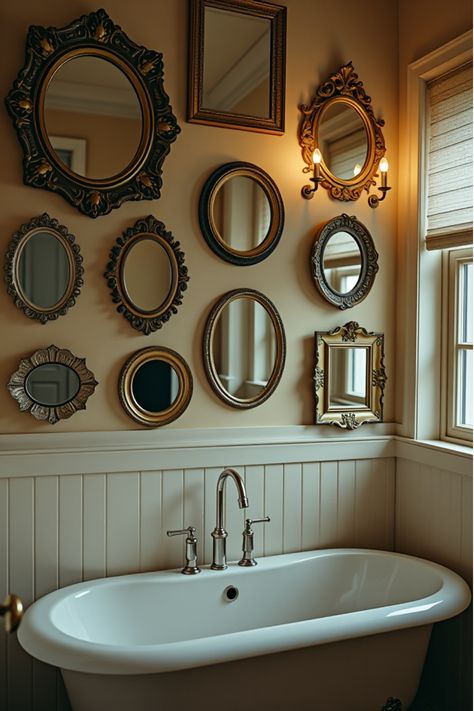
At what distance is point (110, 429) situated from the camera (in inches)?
100

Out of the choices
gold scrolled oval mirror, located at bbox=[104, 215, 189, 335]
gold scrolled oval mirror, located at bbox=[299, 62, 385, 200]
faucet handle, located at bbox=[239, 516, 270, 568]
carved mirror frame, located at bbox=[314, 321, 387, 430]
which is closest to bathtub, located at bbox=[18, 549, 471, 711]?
faucet handle, located at bbox=[239, 516, 270, 568]

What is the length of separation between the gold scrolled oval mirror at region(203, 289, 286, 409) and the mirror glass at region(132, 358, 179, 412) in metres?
0.14

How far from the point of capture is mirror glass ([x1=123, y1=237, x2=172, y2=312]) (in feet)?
8.39

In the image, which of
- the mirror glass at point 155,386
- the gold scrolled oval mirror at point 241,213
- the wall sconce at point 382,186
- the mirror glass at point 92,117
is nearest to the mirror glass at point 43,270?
the mirror glass at point 92,117

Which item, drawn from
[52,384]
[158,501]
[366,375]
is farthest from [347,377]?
[52,384]

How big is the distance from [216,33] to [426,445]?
1.71 m

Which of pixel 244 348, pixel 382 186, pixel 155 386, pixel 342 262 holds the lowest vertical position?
pixel 155 386

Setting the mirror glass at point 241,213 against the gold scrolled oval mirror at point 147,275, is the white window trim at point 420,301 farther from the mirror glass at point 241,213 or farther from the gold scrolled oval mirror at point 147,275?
the gold scrolled oval mirror at point 147,275

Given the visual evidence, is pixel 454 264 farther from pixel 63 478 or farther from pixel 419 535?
pixel 63 478

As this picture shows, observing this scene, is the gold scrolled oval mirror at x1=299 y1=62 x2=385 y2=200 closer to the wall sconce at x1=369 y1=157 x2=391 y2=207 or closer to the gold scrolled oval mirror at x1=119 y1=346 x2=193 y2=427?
the wall sconce at x1=369 y1=157 x2=391 y2=207

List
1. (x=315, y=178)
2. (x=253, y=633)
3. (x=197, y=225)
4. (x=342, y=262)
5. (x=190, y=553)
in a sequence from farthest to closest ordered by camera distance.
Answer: (x=342, y=262)
(x=315, y=178)
(x=197, y=225)
(x=190, y=553)
(x=253, y=633)

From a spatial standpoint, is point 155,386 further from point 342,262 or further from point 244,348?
point 342,262

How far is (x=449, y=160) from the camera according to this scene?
2.71m

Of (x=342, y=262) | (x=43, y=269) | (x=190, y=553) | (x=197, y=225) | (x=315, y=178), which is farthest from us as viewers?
(x=342, y=262)
